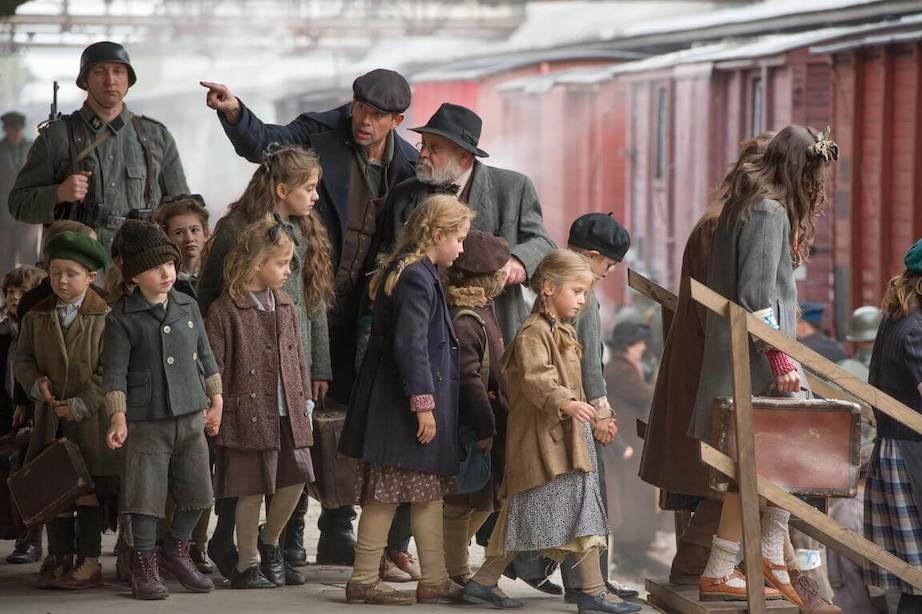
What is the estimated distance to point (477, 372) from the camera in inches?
209

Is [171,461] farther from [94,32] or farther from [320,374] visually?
[94,32]

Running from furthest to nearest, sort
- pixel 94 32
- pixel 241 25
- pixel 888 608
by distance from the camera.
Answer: pixel 241 25 → pixel 94 32 → pixel 888 608

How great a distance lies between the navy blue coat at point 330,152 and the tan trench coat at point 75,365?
942 mm

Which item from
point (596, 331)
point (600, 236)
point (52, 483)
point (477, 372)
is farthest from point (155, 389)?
point (600, 236)

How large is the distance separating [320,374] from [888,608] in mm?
3801

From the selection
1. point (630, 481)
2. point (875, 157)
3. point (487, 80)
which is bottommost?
point (630, 481)

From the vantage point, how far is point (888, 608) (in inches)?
A: 310

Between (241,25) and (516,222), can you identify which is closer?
(516,222)

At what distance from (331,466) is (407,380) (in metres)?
0.94

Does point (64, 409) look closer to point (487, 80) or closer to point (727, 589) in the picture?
point (727, 589)

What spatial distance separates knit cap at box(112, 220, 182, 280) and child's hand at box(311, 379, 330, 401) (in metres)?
0.87

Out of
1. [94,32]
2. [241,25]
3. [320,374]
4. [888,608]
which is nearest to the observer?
[320,374]

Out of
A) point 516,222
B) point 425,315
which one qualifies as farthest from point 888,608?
point 425,315

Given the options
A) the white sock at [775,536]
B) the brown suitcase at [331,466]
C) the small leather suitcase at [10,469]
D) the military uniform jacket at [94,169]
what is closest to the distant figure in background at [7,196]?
the military uniform jacket at [94,169]
